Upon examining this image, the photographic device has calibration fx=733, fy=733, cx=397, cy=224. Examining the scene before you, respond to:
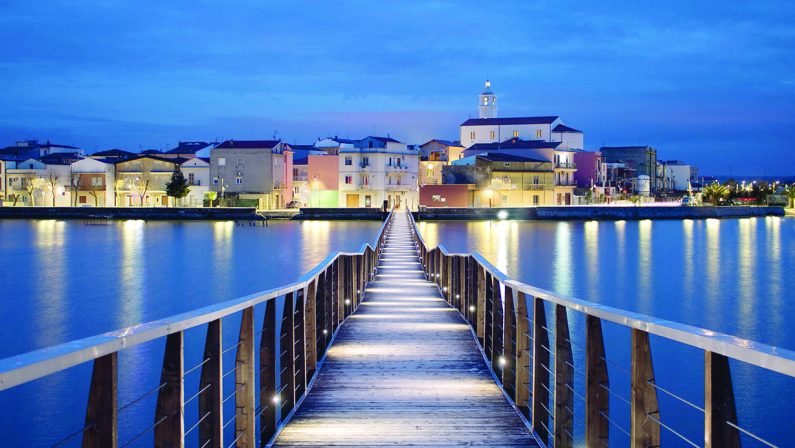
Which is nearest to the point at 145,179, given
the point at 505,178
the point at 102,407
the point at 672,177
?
the point at 505,178

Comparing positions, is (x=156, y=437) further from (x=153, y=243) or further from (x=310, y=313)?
(x=153, y=243)

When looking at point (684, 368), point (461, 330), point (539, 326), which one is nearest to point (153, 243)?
point (684, 368)

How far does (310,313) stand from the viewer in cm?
644

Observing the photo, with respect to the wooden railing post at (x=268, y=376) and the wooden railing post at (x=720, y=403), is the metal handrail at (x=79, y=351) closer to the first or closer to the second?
the wooden railing post at (x=268, y=376)

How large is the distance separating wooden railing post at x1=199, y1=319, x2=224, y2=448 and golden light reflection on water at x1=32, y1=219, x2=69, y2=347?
1806 cm

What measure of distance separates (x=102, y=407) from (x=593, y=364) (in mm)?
2276

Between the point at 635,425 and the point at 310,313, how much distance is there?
3723mm

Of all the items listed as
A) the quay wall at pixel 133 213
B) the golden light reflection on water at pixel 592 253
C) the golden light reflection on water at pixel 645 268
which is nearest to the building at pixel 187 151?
the quay wall at pixel 133 213

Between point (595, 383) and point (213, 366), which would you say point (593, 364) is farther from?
point (213, 366)

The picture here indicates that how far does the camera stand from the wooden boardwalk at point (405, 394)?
15.2ft

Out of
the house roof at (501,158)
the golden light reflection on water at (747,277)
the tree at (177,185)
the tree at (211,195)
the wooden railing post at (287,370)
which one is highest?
the house roof at (501,158)

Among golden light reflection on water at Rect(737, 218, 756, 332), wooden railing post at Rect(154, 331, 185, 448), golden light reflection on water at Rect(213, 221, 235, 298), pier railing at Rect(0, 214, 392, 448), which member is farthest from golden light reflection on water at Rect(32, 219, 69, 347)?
golden light reflection on water at Rect(737, 218, 756, 332)

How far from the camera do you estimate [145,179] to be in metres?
72.5

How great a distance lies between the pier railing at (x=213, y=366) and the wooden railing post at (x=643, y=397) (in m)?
1.87
